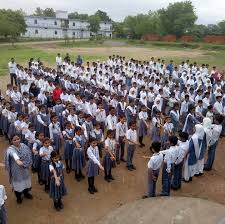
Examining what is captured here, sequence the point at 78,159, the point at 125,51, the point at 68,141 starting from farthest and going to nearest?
1. the point at 125,51
2. the point at 68,141
3. the point at 78,159

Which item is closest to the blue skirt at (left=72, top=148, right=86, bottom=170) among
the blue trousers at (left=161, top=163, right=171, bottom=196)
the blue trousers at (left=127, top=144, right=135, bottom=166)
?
the blue trousers at (left=127, top=144, right=135, bottom=166)

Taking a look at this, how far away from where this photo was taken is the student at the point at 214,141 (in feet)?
23.9

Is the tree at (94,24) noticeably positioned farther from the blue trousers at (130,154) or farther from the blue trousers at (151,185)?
the blue trousers at (151,185)

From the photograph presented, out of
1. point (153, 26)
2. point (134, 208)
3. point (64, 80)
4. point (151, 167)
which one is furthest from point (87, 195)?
point (153, 26)

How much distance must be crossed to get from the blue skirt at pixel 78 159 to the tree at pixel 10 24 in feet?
126

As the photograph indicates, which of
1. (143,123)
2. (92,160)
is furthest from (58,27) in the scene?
(92,160)

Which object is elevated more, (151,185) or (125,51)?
(125,51)

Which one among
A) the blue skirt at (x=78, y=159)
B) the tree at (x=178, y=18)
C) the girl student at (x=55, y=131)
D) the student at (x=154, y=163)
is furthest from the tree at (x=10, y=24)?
the student at (x=154, y=163)

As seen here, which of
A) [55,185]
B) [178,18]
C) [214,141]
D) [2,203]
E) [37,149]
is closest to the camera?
[2,203]

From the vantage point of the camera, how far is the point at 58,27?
221 feet

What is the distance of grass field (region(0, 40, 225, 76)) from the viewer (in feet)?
96.7

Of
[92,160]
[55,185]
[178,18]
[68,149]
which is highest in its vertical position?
[178,18]

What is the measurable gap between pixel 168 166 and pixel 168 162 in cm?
8

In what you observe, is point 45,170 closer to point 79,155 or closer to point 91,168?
point 79,155
